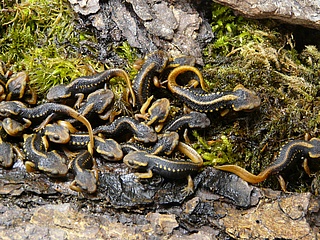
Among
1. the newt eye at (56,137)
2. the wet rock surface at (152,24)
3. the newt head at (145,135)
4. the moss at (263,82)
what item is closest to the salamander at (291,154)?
the moss at (263,82)

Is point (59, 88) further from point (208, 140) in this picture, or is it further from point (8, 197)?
point (208, 140)

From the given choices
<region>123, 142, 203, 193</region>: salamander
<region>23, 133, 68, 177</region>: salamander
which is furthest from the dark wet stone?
<region>23, 133, 68, 177</region>: salamander

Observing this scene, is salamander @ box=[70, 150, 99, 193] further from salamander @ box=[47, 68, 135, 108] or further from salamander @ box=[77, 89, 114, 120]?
salamander @ box=[47, 68, 135, 108]

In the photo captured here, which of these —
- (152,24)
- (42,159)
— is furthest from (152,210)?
(152,24)

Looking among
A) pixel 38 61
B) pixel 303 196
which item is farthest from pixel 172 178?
pixel 38 61

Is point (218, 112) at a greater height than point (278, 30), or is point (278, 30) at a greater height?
point (278, 30)

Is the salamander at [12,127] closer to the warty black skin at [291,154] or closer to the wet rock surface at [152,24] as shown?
the wet rock surface at [152,24]

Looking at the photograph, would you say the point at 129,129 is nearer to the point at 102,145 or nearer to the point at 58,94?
the point at 102,145
